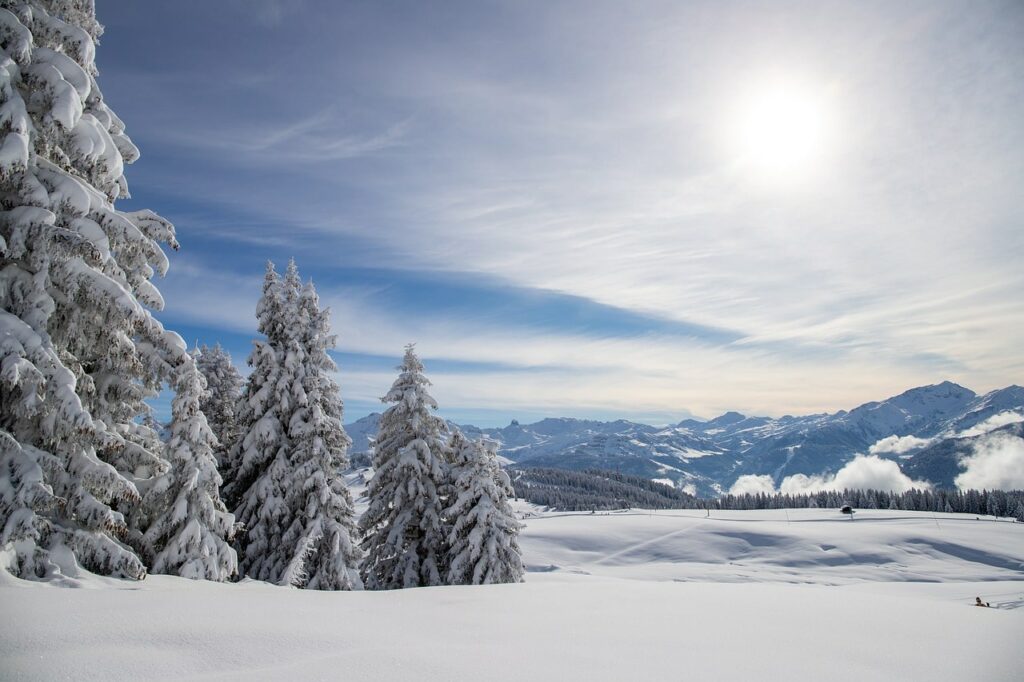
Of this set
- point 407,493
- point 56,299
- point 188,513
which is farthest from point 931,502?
point 56,299

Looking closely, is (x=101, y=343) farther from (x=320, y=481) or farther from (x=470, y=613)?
(x=320, y=481)

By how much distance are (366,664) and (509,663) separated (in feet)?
4.89

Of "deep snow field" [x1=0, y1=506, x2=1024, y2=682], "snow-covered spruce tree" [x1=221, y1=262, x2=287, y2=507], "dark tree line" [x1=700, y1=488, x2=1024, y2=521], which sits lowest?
"dark tree line" [x1=700, y1=488, x2=1024, y2=521]

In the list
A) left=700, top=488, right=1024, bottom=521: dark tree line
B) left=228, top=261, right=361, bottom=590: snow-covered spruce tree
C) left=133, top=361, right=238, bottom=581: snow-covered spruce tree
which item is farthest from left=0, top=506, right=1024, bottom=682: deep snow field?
left=700, top=488, right=1024, bottom=521: dark tree line

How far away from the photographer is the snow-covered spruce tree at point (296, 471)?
20172 mm

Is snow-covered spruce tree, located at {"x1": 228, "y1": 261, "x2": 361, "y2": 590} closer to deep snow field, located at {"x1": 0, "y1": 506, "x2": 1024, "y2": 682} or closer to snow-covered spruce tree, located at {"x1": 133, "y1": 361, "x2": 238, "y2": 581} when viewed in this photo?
snow-covered spruce tree, located at {"x1": 133, "y1": 361, "x2": 238, "y2": 581}

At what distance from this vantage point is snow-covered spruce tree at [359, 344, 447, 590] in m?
23.8

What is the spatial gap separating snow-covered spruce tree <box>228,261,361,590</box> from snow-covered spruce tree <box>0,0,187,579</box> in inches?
399

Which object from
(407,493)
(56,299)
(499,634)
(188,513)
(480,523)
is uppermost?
(56,299)

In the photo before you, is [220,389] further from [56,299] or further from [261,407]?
[56,299]

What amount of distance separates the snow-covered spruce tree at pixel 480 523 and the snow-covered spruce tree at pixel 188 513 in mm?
10159

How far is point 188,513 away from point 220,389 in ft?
46.0

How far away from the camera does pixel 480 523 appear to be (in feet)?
76.8

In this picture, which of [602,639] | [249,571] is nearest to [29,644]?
[602,639]
